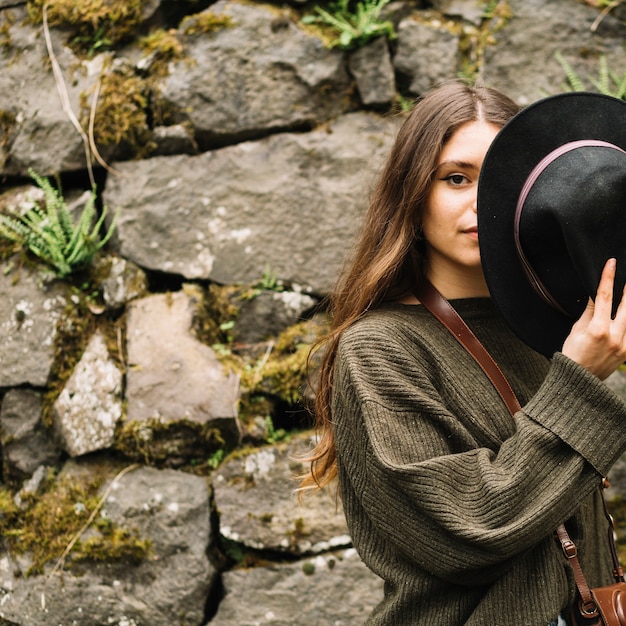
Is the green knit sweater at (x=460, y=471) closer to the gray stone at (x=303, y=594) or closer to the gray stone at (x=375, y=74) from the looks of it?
the gray stone at (x=303, y=594)

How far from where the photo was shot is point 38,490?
11.2ft

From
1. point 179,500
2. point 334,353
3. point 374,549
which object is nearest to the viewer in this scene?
point 374,549

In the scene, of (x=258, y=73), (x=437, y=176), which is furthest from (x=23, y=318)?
(x=437, y=176)

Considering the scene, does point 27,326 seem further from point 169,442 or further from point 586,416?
point 586,416

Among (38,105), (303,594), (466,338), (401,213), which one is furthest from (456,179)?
(38,105)

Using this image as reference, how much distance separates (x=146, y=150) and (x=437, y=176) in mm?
2213

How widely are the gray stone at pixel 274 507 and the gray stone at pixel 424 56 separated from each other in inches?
80.3

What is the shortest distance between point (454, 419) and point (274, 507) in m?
1.66

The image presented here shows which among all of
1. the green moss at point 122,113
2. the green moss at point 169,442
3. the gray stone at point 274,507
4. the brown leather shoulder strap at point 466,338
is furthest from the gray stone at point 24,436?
the brown leather shoulder strap at point 466,338

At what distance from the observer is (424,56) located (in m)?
4.00

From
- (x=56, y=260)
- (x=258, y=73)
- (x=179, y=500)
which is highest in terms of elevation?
(x=258, y=73)

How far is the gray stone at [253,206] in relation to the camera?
3705 mm

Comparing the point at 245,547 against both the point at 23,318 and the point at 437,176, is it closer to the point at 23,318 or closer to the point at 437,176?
the point at 23,318

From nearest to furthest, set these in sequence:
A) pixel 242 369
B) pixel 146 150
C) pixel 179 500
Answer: pixel 179 500 < pixel 242 369 < pixel 146 150
